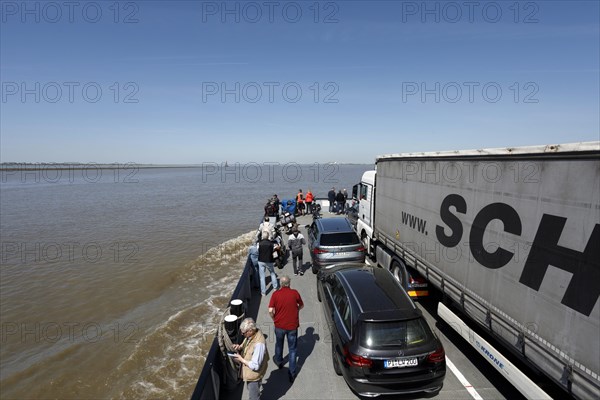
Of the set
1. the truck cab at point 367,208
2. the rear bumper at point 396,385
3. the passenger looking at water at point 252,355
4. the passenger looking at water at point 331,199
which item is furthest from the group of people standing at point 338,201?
the passenger looking at water at point 252,355

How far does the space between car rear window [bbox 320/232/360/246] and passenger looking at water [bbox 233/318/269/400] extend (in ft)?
17.5

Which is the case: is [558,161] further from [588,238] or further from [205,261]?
[205,261]

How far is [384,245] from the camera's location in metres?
10.3

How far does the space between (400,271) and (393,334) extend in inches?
164

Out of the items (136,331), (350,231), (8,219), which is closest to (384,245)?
(350,231)

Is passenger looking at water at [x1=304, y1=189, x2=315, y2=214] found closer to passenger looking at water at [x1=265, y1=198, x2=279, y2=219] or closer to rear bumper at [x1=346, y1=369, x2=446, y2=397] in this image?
passenger looking at water at [x1=265, y1=198, x2=279, y2=219]

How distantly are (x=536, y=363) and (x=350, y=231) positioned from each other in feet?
19.9

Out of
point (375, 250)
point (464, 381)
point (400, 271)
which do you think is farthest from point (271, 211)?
point (464, 381)

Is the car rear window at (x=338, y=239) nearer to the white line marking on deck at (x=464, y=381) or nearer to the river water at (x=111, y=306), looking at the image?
the river water at (x=111, y=306)

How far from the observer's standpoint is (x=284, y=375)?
5523 millimetres

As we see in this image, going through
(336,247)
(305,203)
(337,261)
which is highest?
(305,203)

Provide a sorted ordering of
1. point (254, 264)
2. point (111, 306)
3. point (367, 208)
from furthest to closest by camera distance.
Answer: point (367, 208) < point (111, 306) < point (254, 264)

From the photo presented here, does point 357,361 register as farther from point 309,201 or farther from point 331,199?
point 331,199

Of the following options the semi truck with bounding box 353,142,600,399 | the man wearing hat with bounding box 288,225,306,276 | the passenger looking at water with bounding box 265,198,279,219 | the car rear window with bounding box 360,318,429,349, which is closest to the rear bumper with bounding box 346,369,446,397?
the car rear window with bounding box 360,318,429,349
